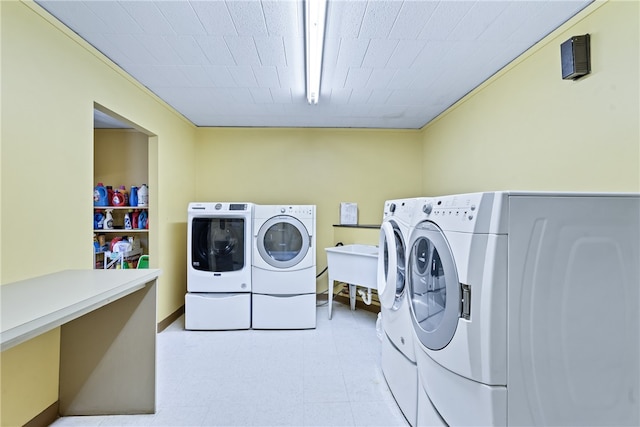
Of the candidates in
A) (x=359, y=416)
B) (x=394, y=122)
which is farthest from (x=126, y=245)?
(x=394, y=122)

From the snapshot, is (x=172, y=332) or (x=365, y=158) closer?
(x=172, y=332)

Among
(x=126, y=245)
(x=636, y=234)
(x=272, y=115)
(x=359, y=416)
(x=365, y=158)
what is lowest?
(x=359, y=416)

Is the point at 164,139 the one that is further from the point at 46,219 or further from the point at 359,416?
the point at 359,416

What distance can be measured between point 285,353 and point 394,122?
2871mm

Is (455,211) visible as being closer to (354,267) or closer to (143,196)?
(354,267)

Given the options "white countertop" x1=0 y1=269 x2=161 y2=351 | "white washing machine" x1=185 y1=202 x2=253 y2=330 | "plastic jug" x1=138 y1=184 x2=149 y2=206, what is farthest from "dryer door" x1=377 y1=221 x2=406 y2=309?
"plastic jug" x1=138 y1=184 x2=149 y2=206

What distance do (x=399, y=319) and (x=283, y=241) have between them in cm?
171

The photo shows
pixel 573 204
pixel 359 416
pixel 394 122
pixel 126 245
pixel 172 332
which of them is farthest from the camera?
pixel 394 122

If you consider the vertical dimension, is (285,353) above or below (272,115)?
below

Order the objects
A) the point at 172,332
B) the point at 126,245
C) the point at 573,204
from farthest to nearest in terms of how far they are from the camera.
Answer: the point at 126,245
the point at 172,332
the point at 573,204

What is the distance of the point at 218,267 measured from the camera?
121 inches

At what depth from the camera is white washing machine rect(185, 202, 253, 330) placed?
3.01m

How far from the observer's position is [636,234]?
1127 mm

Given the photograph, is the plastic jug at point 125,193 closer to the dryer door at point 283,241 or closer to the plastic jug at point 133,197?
the plastic jug at point 133,197
